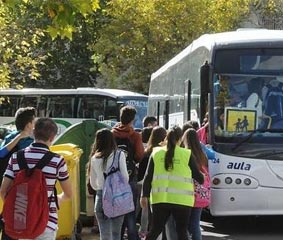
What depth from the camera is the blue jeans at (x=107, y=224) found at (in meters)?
8.02

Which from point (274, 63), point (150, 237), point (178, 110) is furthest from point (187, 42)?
point (150, 237)

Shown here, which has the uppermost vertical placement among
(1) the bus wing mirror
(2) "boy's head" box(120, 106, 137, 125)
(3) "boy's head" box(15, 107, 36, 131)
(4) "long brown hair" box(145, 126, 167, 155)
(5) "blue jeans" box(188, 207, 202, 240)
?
(1) the bus wing mirror

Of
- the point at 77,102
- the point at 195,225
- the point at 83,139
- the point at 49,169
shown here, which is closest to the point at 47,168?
the point at 49,169

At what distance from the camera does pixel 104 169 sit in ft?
26.1

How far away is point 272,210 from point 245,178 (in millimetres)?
656

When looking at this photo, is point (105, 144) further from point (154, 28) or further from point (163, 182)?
point (154, 28)

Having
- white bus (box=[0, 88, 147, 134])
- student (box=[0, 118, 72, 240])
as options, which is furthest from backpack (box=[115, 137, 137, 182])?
white bus (box=[0, 88, 147, 134])

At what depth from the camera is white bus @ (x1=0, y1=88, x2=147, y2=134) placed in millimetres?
30234

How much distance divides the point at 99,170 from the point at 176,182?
0.90 meters

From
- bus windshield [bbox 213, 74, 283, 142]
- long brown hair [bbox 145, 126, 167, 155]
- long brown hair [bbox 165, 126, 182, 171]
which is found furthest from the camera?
bus windshield [bbox 213, 74, 283, 142]

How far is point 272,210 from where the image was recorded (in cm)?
1087

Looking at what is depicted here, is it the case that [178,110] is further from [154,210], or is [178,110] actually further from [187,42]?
[187,42]

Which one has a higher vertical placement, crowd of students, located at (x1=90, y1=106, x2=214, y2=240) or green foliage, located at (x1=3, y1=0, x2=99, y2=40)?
green foliage, located at (x1=3, y1=0, x2=99, y2=40)

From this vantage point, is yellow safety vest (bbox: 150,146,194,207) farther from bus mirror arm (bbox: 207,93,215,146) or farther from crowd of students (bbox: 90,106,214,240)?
bus mirror arm (bbox: 207,93,215,146)
